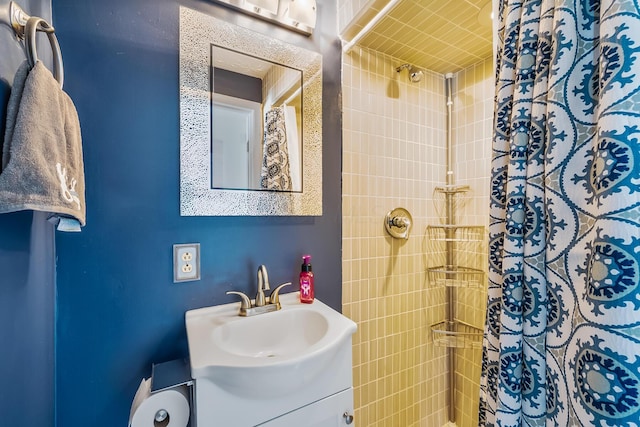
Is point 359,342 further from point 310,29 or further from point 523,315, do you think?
point 310,29

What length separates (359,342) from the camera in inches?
53.3

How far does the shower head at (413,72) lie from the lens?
1437 millimetres

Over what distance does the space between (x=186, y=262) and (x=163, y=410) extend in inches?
17.8

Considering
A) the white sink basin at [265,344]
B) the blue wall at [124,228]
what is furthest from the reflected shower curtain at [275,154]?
the white sink basin at [265,344]

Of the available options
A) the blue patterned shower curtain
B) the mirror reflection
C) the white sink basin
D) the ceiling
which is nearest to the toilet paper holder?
the white sink basin

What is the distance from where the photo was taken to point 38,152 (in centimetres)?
56

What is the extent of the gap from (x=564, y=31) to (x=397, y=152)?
2.95 feet

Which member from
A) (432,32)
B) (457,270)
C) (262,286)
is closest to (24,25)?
(262,286)

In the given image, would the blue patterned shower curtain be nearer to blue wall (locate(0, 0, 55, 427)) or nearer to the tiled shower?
the tiled shower

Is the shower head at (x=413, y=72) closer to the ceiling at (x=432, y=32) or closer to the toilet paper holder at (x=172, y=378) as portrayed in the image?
the ceiling at (x=432, y=32)

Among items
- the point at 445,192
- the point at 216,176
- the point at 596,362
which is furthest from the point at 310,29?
the point at 596,362

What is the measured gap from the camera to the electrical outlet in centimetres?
98

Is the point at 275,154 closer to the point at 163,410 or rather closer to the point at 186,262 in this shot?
the point at 186,262

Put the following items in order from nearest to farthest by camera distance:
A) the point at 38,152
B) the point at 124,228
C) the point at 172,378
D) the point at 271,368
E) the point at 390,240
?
the point at 38,152 < the point at 271,368 < the point at 172,378 < the point at 124,228 < the point at 390,240
